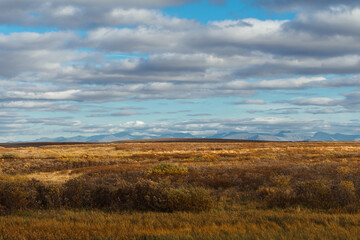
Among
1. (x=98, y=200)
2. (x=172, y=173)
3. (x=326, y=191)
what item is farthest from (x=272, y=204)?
(x=172, y=173)

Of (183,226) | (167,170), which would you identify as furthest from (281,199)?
(167,170)

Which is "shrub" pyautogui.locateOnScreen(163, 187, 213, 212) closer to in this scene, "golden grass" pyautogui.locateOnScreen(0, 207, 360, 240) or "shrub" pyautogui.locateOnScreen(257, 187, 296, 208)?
"golden grass" pyautogui.locateOnScreen(0, 207, 360, 240)

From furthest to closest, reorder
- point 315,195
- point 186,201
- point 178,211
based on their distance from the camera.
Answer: point 315,195
point 186,201
point 178,211

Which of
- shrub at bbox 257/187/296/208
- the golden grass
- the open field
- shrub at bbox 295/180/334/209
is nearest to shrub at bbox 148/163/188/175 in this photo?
the open field

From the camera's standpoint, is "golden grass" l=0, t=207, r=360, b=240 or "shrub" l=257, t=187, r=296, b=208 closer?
"golden grass" l=0, t=207, r=360, b=240

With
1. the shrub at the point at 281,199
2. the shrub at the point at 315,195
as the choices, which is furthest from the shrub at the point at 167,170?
the shrub at the point at 315,195

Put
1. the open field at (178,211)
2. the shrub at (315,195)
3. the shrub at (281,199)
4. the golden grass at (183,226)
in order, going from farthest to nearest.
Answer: the shrub at (281,199) → the shrub at (315,195) → the open field at (178,211) → the golden grass at (183,226)

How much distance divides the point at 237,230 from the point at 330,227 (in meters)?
2.55

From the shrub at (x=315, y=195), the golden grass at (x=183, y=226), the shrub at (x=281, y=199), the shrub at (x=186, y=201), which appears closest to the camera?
the golden grass at (x=183, y=226)

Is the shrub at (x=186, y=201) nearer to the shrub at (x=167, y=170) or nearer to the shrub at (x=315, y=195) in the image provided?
the shrub at (x=315, y=195)

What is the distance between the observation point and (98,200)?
13.9 metres

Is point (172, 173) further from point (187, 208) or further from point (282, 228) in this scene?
point (282, 228)

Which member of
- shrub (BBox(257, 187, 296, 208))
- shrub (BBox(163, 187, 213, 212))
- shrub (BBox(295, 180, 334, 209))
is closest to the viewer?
shrub (BBox(163, 187, 213, 212))

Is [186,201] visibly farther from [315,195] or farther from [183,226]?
[315,195]
